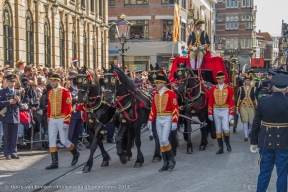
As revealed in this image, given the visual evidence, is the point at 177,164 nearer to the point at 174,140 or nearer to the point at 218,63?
the point at 174,140

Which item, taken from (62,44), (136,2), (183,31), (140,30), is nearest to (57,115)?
(62,44)

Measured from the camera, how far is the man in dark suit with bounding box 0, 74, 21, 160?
13.0 metres

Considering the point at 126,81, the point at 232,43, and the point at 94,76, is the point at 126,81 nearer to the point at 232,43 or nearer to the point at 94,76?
the point at 94,76

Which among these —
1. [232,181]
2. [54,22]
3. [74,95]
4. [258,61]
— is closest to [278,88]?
[232,181]

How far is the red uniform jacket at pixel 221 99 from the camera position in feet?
44.4

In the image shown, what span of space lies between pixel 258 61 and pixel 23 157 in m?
61.7

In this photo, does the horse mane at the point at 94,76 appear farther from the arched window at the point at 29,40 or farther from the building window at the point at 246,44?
the building window at the point at 246,44

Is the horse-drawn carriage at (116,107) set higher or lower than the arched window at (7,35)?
lower

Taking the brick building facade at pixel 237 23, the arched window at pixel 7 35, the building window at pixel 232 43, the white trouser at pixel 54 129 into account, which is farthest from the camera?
the brick building facade at pixel 237 23

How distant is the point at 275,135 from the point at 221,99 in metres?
5.52

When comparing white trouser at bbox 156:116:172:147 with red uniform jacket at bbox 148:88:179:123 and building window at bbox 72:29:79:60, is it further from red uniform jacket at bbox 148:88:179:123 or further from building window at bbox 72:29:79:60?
building window at bbox 72:29:79:60

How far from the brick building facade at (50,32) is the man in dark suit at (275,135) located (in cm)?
1511

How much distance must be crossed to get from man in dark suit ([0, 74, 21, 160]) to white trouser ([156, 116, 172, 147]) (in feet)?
13.1

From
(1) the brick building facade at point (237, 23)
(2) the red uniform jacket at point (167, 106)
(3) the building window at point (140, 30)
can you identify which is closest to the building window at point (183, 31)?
(3) the building window at point (140, 30)
